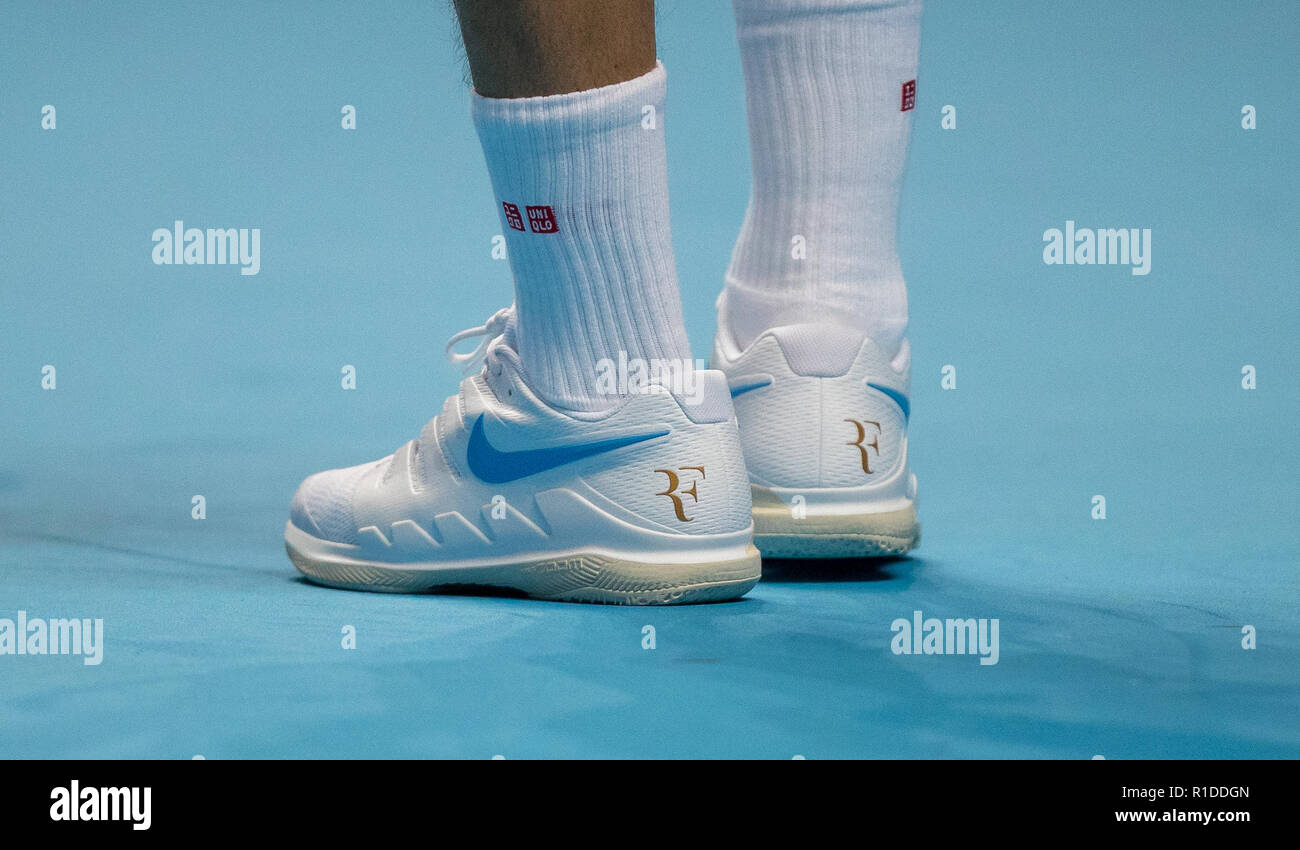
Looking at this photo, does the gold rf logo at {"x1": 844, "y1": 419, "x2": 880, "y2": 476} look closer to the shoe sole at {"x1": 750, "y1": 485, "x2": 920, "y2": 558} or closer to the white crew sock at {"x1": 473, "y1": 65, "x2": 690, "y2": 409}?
the shoe sole at {"x1": 750, "y1": 485, "x2": 920, "y2": 558}

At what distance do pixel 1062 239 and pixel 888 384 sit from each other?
1.73 metres

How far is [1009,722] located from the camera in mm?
674

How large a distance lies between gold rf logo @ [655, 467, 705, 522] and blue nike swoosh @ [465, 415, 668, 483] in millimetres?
28

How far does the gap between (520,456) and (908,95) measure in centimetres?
47

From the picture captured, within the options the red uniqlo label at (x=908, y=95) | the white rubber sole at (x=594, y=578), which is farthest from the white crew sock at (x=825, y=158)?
the white rubber sole at (x=594, y=578)

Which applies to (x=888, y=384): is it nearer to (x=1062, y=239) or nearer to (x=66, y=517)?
(x=66, y=517)

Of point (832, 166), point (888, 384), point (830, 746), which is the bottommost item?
point (830, 746)

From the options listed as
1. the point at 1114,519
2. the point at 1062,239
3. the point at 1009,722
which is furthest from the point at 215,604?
the point at 1062,239

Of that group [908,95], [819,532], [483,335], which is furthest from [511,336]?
[908,95]

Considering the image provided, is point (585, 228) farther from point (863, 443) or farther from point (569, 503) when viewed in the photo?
point (863, 443)

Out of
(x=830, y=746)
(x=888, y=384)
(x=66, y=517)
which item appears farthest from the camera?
(x=66, y=517)

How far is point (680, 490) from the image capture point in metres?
0.98

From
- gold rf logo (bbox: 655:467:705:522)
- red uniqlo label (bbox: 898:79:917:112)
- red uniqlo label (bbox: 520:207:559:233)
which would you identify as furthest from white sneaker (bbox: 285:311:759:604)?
red uniqlo label (bbox: 898:79:917:112)

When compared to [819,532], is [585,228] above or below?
above
